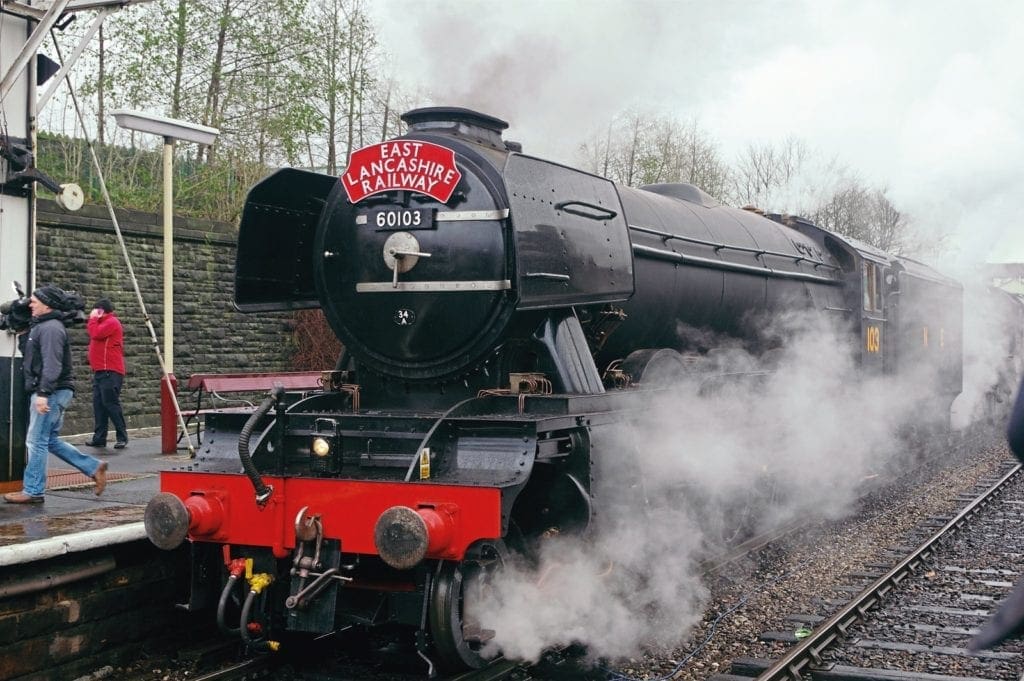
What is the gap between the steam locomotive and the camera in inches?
176

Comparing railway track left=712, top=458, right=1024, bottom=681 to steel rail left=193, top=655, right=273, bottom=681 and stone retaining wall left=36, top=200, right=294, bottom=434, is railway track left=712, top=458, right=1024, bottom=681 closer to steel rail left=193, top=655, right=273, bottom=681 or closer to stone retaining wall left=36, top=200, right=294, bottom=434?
steel rail left=193, top=655, right=273, bottom=681

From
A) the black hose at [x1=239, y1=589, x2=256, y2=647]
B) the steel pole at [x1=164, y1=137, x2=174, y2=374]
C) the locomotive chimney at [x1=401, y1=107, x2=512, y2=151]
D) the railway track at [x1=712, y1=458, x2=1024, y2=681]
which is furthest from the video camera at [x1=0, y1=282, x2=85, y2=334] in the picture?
the railway track at [x1=712, y1=458, x2=1024, y2=681]

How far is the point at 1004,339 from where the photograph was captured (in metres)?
20.2

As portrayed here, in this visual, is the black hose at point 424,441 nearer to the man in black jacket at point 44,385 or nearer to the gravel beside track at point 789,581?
the gravel beside track at point 789,581

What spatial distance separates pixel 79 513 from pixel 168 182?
12.6ft

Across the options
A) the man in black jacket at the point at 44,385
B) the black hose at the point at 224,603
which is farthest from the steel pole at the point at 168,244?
the black hose at the point at 224,603

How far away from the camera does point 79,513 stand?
6.08m

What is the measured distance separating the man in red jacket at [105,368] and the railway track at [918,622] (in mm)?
7193

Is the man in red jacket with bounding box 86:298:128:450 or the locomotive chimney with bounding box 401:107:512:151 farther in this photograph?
the man in red jacket with bounding box 86:298:128:450

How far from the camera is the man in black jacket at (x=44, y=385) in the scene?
6449 mm

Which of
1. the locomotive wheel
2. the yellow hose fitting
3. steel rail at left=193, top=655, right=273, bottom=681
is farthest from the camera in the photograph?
steel rail at left=193, top=655, right=273, bottom=681

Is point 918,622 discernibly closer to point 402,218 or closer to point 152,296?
point 402,218

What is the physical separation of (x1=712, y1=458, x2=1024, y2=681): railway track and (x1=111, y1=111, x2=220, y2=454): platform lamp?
5.82m

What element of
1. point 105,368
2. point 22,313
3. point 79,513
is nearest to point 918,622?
point 79,513
